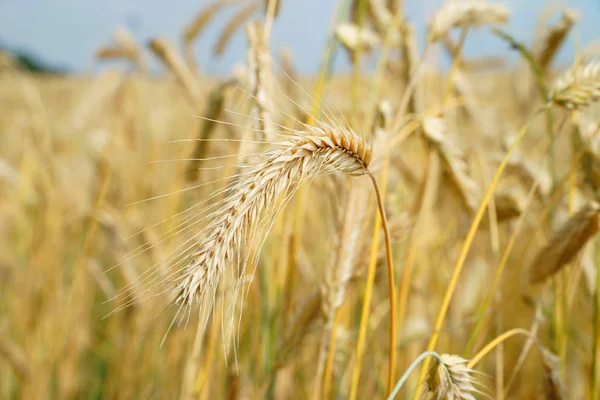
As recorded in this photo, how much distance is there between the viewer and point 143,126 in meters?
1.98

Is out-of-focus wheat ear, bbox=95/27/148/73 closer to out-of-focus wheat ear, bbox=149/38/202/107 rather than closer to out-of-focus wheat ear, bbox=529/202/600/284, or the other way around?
out-of-focus wheat ear, bbox=149/38/202/107

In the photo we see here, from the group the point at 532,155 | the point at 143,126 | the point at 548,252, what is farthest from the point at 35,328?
the point at 532,155

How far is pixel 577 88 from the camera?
60 cm

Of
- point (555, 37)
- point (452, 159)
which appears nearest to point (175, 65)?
point (452, 159)

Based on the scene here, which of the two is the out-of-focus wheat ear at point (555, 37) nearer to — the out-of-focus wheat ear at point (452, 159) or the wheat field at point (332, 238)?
the wheat field at point (332, 238)

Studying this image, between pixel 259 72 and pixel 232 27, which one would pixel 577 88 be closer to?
pixel 259 72

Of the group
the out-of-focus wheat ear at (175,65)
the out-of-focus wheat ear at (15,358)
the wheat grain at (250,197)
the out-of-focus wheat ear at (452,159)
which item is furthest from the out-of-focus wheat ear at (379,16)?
the out-of-focus wheat ear at (15,358)

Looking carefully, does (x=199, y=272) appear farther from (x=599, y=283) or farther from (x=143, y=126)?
(x=143, y=126)

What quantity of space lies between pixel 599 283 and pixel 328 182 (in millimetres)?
386

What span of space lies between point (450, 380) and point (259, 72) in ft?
1.52

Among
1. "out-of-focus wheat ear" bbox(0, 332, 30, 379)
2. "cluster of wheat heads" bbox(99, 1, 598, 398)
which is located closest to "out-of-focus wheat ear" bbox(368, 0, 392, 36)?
"cluster of wheat heads" bbox(99, 1, 598, 398)

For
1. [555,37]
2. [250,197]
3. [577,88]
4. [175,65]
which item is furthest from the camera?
[175,65]

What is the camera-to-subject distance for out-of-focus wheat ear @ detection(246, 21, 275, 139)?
2.19ft

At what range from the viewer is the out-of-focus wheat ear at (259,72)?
0.67 meters
